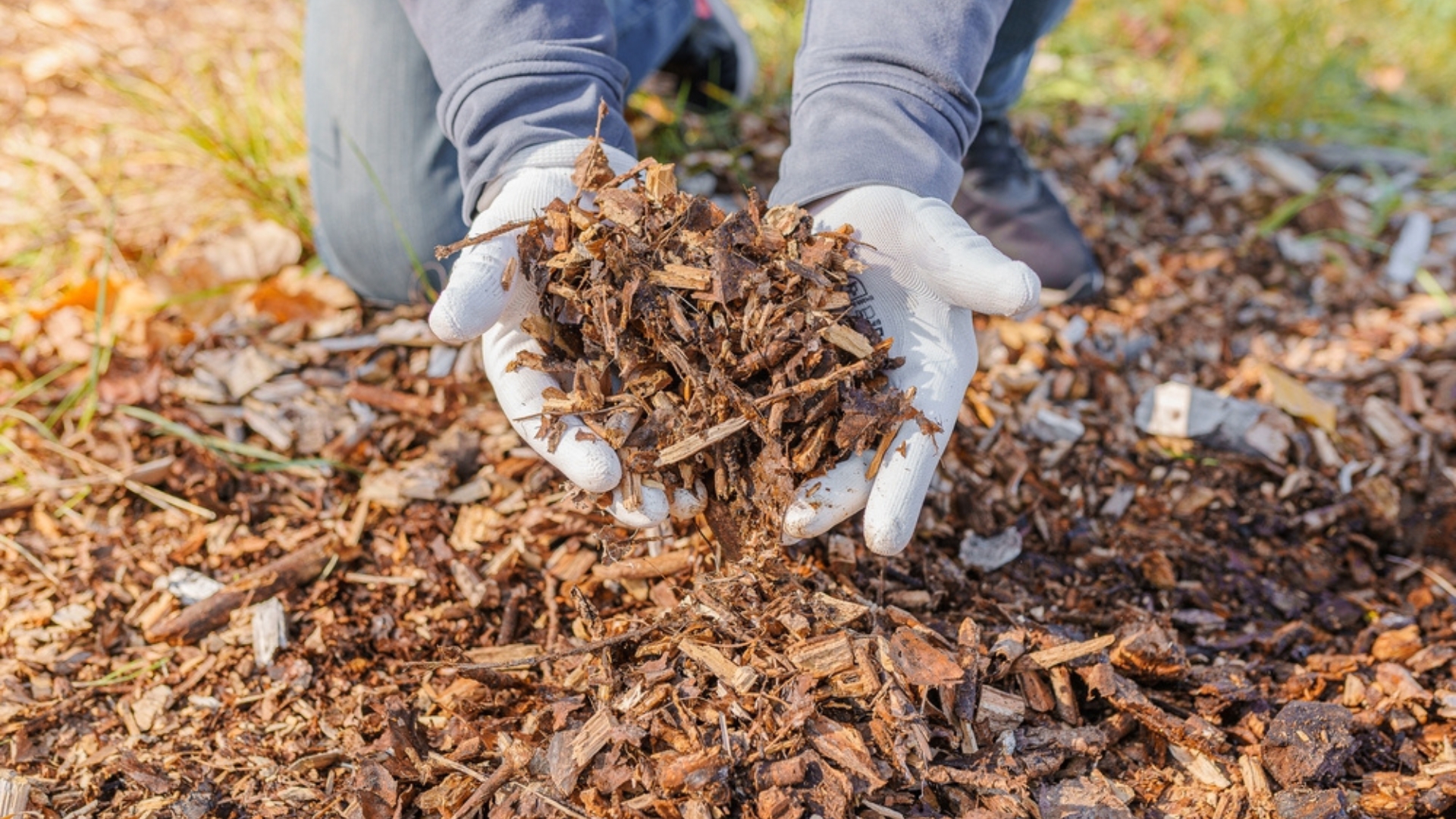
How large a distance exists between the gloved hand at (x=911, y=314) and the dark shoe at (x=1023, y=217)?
3.33 feet

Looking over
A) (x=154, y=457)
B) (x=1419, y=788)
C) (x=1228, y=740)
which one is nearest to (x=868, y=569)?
(x=1228, y=740)

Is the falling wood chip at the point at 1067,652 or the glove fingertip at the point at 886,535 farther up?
the glove fingertip at the point at 886,535

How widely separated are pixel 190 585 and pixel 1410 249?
13.2ft

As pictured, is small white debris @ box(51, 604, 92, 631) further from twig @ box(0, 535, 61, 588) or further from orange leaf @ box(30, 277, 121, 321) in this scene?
orange leaf @ box(30, 277, 121, 321)

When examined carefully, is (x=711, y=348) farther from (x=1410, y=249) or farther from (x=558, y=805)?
(x=1410, y=249)

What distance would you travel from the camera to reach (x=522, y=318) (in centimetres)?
193

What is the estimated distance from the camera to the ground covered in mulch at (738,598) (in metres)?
1.63

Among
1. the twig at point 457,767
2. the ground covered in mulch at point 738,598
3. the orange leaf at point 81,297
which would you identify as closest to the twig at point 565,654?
the ground covered in mulch at point 738,598

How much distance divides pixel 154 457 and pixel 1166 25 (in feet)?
15.6

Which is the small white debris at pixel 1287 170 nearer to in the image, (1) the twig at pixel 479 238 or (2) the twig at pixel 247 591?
(1) the twig at pixel 479 238

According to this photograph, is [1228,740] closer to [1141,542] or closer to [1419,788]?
[1419,788]

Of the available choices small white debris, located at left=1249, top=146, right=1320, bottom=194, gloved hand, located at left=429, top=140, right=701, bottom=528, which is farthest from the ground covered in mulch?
small white debris, located at left=1249, top=146, right=1320, bottom=194

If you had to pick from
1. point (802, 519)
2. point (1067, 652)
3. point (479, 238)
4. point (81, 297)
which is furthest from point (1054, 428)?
point (81, 297)

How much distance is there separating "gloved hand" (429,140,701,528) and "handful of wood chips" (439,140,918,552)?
31 millimetres
